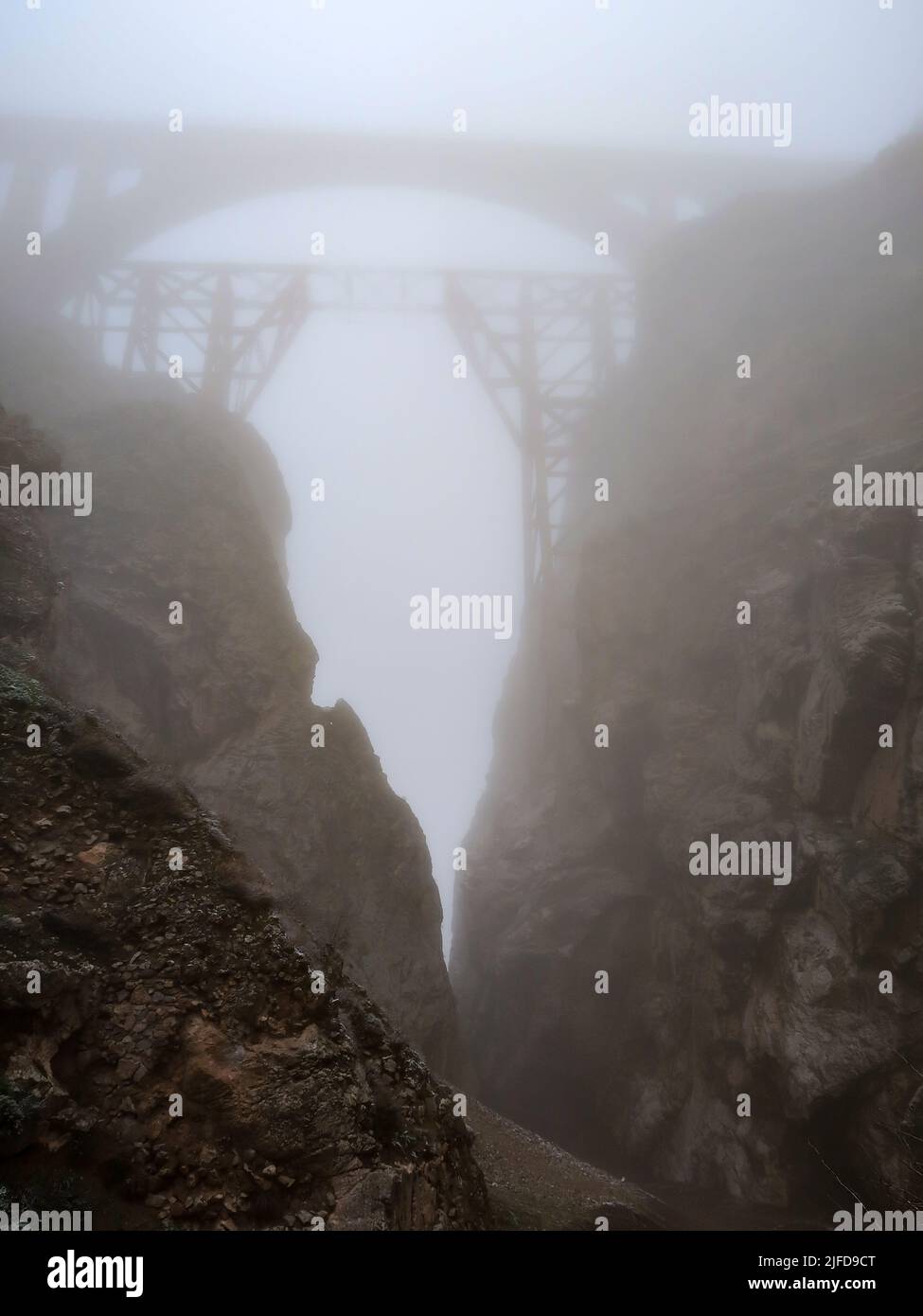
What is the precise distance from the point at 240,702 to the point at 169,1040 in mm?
9482

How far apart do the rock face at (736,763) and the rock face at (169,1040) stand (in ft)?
27.4

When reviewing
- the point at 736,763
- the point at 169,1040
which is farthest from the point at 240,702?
the point at 736,763

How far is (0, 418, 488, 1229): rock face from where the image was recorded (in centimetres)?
503

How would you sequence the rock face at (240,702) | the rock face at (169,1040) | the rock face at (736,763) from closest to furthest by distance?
the rock face at (169,1040), the rock face at (736,763), the rock face at (240,702)

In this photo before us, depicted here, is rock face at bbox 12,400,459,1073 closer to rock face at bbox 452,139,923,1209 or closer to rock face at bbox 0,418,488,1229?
rock face at bbox 452,139,923,1209

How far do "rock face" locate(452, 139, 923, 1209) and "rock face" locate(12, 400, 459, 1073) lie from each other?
4.42 metres

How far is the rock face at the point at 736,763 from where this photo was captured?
1253cm

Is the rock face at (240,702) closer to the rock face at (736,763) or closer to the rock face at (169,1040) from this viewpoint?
the rock face at (736,763)

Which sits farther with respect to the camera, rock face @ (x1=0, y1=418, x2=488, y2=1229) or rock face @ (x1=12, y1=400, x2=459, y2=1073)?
rock face @ (x1=12, y1=400, x2=459, y2=1073)

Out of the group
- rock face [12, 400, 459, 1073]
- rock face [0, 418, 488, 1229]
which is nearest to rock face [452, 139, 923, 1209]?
rock face [12, 400, 459, 1073]

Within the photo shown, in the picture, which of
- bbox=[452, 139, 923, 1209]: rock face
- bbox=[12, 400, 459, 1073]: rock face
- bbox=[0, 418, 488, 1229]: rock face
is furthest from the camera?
bbox=[12, 400, 459, 1073]: rock face

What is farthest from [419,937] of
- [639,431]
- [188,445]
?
[639,431]

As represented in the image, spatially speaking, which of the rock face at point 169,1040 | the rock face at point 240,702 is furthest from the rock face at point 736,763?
the rock face at point 169,1040

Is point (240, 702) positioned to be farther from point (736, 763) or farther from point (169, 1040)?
point (736, 763)
